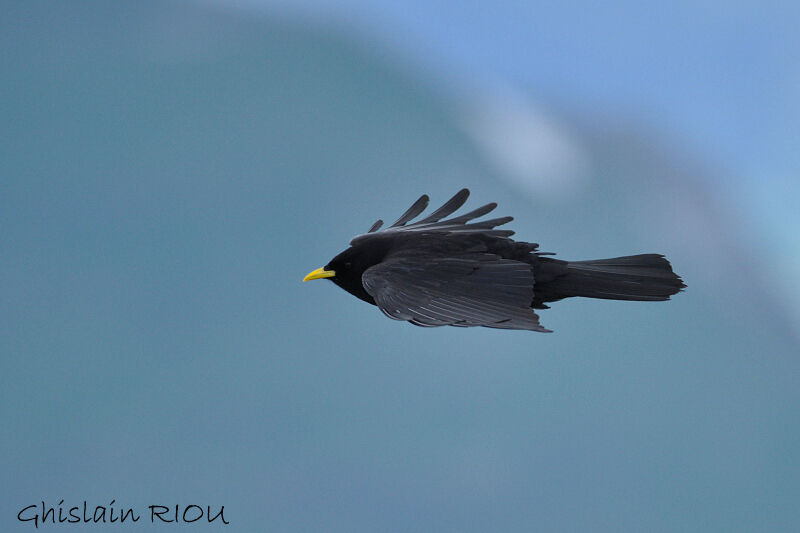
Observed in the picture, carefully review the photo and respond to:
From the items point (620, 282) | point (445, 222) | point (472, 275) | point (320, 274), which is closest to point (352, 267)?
point (320, 274)

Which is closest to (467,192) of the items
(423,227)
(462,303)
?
(423,227)

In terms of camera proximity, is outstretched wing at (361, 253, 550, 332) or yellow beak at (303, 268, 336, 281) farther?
yellow beak at (303, 268, 336, 281)

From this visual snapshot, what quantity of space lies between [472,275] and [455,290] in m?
0.28

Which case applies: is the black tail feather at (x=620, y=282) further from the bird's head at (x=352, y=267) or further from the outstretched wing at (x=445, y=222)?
the bird's head at (x=352, y=267)

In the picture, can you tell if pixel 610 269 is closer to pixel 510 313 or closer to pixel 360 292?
pixel 510 313

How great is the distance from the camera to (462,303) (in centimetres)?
709

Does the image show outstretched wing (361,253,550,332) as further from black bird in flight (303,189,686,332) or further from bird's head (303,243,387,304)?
bird's head (303,243,387,304)

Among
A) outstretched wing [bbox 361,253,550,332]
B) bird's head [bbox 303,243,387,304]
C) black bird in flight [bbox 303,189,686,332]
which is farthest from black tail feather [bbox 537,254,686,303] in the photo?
bird's head [bbox 303,243,387,304]

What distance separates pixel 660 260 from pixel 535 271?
45.5 inches

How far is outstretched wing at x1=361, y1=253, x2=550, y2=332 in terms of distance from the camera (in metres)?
6.79

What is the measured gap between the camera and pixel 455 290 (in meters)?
7.33

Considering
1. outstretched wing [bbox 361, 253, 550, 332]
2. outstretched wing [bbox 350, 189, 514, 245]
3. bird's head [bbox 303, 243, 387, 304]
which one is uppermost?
outstretched wing [bbox 350, 189, 514, 245]

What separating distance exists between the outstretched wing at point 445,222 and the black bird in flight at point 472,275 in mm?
12

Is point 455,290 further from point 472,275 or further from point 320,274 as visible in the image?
point 320,274
